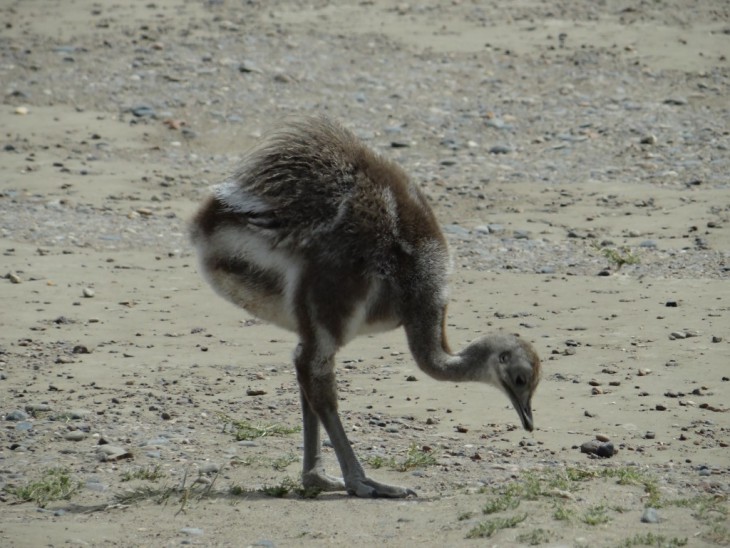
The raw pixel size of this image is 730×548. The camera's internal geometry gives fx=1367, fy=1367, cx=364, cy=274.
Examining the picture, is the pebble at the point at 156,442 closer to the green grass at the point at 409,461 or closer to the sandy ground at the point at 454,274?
the sandy ground at the point at 454,274

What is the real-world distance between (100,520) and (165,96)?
928 centimetres

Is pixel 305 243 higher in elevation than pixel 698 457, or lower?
higher

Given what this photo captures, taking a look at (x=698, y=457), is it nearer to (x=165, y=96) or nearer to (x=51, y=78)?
(x=165, y=96)

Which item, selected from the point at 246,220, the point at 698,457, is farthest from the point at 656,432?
the point at 246,220

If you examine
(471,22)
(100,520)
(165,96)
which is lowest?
(100,520)

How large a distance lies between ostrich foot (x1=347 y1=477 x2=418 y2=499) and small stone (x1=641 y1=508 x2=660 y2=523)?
1178mm

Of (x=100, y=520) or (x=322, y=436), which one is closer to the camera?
(x=100, y=520)

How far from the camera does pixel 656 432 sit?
300 inches

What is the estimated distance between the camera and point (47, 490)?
6699mm

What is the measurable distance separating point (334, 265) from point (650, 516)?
6.23 feet

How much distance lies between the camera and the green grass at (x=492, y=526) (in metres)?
6.02

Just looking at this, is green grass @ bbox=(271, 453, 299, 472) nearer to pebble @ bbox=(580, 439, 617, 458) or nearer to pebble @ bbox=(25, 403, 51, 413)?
pebble @ bbox=(25, 403, 51, 413)

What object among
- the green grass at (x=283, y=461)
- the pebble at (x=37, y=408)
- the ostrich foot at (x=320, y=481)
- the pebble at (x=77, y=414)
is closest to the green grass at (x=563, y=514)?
the ostrich foot at (x=320, y=481)

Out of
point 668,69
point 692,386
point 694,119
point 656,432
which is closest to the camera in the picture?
point 656,432
